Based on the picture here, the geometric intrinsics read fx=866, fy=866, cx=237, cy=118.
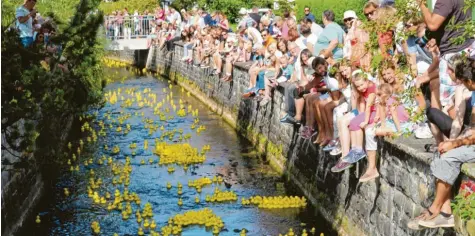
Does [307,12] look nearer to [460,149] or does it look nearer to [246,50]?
[246,50]

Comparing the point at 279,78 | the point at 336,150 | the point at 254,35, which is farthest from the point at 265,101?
the point at 336,150

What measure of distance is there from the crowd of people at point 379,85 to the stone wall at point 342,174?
25cm

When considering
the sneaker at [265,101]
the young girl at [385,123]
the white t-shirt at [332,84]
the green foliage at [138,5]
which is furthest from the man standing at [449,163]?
the green foliage at [138,5]

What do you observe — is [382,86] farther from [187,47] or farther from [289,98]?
[187,47]

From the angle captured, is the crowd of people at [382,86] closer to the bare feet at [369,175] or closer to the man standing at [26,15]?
the bare feet at [369,175]

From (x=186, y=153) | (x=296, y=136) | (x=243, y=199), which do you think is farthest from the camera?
(x=186, y=153)

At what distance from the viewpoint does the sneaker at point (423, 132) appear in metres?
10.3

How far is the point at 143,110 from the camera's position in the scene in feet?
92.1

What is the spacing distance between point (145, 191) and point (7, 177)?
4.21m

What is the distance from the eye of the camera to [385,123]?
11.1 m

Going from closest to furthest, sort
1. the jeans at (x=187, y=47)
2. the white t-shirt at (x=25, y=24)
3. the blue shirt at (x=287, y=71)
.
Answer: the white t-shirt at (x=25, y=24) → the blue shirt at (x=287, y=71) → the jeans at (x=187, y=47)

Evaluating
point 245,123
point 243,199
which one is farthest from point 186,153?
point 243,199

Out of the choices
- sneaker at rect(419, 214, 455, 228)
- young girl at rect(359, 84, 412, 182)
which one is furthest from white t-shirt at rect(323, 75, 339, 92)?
sneaker at rect(419, 214, 455, 228)

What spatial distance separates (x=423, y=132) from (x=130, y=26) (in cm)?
3269
